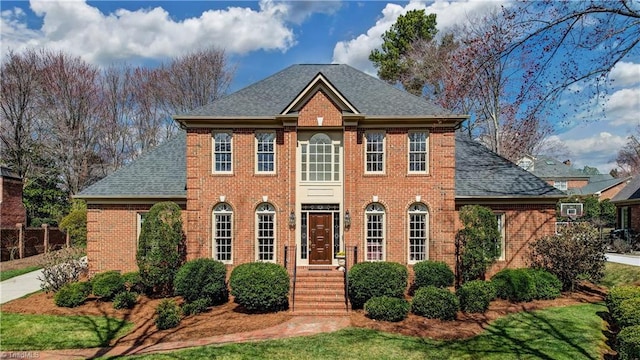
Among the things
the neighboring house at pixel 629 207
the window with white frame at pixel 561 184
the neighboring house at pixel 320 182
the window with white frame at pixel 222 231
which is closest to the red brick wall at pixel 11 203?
the neighboring house at pixel 320 182

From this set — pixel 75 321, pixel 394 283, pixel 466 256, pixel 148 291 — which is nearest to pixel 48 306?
pixel 75 321

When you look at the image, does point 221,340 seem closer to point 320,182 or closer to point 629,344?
point 320,182

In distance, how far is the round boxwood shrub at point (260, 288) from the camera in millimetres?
13258

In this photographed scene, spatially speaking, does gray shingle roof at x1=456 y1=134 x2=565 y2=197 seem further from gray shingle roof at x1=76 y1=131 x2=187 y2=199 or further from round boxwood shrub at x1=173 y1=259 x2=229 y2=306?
gray shingle roof at x1=76 y1=131 x2=187 y2=199

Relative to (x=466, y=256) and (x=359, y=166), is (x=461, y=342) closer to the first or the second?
(x=466, y=256)

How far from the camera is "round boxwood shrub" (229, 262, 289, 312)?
13.3 m

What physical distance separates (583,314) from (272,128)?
1289 centimetres

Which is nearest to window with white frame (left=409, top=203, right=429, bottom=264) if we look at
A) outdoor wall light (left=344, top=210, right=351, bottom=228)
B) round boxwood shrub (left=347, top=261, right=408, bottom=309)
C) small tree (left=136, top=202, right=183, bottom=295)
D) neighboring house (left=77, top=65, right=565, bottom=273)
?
neighboring house (left=77, top=65, right=565, bottom=273)

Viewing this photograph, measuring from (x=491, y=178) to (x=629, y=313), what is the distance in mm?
7962

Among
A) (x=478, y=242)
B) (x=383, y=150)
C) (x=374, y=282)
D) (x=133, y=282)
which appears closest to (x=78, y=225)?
(x=133, y=282)

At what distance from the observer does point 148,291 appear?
15930 mm

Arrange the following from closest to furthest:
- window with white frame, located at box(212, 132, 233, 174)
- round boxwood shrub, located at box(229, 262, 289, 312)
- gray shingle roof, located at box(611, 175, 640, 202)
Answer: round boxwood shrub, located at box(229, 262, 289, 312) < window with white frame, located at box(212, 132, 233, 174) < gray shingle roof, located at box(611, 175, 640, 202)

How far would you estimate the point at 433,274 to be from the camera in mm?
14711

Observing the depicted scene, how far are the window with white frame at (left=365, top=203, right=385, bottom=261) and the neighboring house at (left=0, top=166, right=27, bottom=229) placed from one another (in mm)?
22417
